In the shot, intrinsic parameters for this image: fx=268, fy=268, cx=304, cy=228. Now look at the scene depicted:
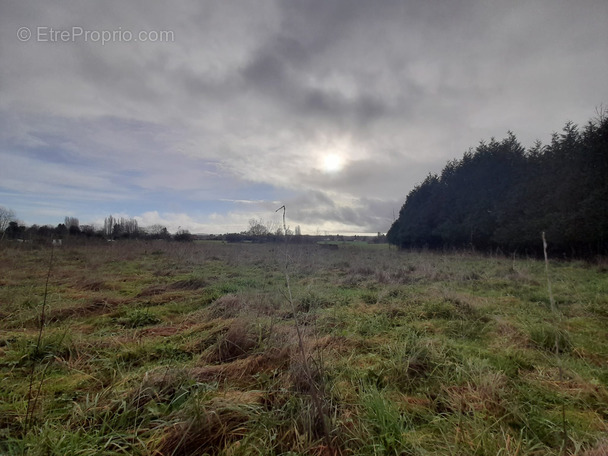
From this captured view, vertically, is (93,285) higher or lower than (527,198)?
lower

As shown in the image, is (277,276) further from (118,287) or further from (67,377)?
(67,377)

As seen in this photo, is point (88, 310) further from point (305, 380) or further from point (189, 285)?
point (305, 380)

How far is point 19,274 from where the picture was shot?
952 centimetres

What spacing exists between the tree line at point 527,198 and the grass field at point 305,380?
1150 centimetres

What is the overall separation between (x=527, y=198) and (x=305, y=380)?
70.6 feet

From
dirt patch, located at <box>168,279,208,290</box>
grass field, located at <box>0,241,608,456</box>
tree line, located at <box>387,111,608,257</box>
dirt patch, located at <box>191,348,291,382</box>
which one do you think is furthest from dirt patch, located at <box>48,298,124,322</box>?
tree line, located at <box>387,111,608,257</box>

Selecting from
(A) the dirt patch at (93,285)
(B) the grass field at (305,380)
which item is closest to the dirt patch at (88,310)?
(B) the grass field at (305,380)

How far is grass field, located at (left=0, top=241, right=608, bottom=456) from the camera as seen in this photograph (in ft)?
5.91

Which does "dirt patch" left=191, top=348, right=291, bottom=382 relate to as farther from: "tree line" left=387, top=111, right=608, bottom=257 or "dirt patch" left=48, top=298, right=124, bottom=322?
"tree line" left=387, top=111, right=608, bottom=257

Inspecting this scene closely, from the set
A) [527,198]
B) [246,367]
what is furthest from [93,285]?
[527,198]

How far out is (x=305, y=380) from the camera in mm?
2357

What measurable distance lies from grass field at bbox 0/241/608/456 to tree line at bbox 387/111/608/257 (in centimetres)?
1150

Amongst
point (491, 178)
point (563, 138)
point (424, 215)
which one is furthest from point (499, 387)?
point (424, 215)

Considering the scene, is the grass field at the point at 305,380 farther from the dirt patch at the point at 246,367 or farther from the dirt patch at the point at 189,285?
the dirt patch at the point at 189,285
